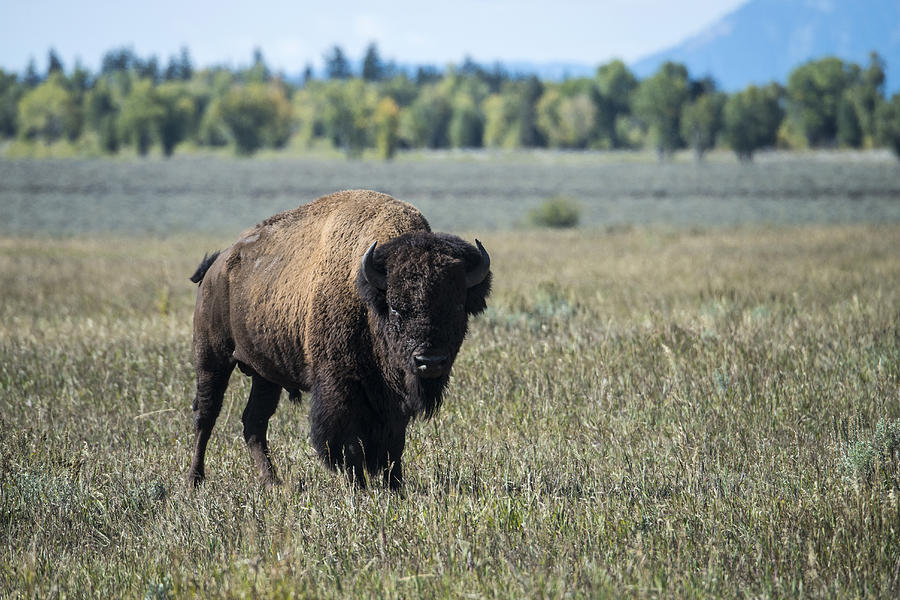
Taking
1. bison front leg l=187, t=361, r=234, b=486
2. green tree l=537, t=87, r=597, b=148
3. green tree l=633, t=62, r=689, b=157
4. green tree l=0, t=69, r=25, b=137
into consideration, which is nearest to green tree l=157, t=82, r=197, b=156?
green tree l=0, t=69, r=25, b=137

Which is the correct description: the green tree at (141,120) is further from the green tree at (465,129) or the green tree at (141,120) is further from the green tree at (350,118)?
the green tree at (465,129)

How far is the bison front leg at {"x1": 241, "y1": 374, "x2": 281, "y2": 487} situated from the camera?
639 centimetres

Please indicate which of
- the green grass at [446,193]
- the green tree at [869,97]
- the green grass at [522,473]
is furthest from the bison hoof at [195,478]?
the green tree at [869,97]

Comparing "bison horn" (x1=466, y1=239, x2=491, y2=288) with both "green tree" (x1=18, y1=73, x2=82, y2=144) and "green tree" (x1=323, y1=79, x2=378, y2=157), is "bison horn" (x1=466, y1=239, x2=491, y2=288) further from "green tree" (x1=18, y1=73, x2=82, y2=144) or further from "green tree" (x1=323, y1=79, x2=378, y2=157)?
"green tree" (x1=18, y1=73, x2=82, y2=144)

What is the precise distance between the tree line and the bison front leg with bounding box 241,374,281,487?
142m

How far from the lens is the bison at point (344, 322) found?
506 cm

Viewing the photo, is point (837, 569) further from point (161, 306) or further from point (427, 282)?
point (161, 306)

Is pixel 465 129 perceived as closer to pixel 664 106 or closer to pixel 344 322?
pixel 664 106

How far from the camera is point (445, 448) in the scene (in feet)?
21.1

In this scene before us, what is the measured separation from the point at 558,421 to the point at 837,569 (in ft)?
10.1

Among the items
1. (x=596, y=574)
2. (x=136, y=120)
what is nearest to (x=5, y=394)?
(x=596, y=574)

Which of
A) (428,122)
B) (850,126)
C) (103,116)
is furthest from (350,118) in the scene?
(850,126)

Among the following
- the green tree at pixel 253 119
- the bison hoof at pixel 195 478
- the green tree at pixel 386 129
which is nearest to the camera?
the bison hoof at pixel 195 478

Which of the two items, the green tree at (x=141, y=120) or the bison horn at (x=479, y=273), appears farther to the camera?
the green tree at (x=141, y=120)
